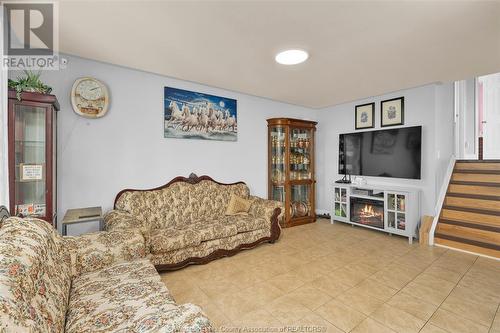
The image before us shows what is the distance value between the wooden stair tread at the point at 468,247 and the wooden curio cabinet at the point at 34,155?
4.79 meters

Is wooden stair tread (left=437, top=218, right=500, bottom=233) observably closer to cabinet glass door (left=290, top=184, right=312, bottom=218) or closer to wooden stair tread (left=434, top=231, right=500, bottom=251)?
wooden stair tread (left=434, top=231, right=500, bottom=251)

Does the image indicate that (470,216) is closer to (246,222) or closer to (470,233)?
(470,233)

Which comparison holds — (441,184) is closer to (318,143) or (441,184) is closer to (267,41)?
(318,143)

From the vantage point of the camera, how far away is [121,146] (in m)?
2.88

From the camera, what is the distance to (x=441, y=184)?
376 cm

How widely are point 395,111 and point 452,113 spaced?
1.15m

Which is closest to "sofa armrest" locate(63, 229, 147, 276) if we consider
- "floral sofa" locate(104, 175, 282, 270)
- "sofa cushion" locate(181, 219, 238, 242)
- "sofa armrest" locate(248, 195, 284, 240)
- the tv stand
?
"floral sofa" locate(104, 175, 282, 270)

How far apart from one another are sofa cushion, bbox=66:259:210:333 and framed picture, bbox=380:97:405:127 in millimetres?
4209

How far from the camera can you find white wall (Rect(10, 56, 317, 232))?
8.46ft

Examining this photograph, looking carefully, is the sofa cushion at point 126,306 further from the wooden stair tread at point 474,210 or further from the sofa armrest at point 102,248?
the wooden stair tread at point 474,210

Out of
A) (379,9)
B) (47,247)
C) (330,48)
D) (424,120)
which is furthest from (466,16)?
(47,247)

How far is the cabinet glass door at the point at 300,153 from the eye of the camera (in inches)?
172

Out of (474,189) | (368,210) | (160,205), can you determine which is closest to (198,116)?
(160,205)

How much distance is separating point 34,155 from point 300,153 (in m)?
3.85
